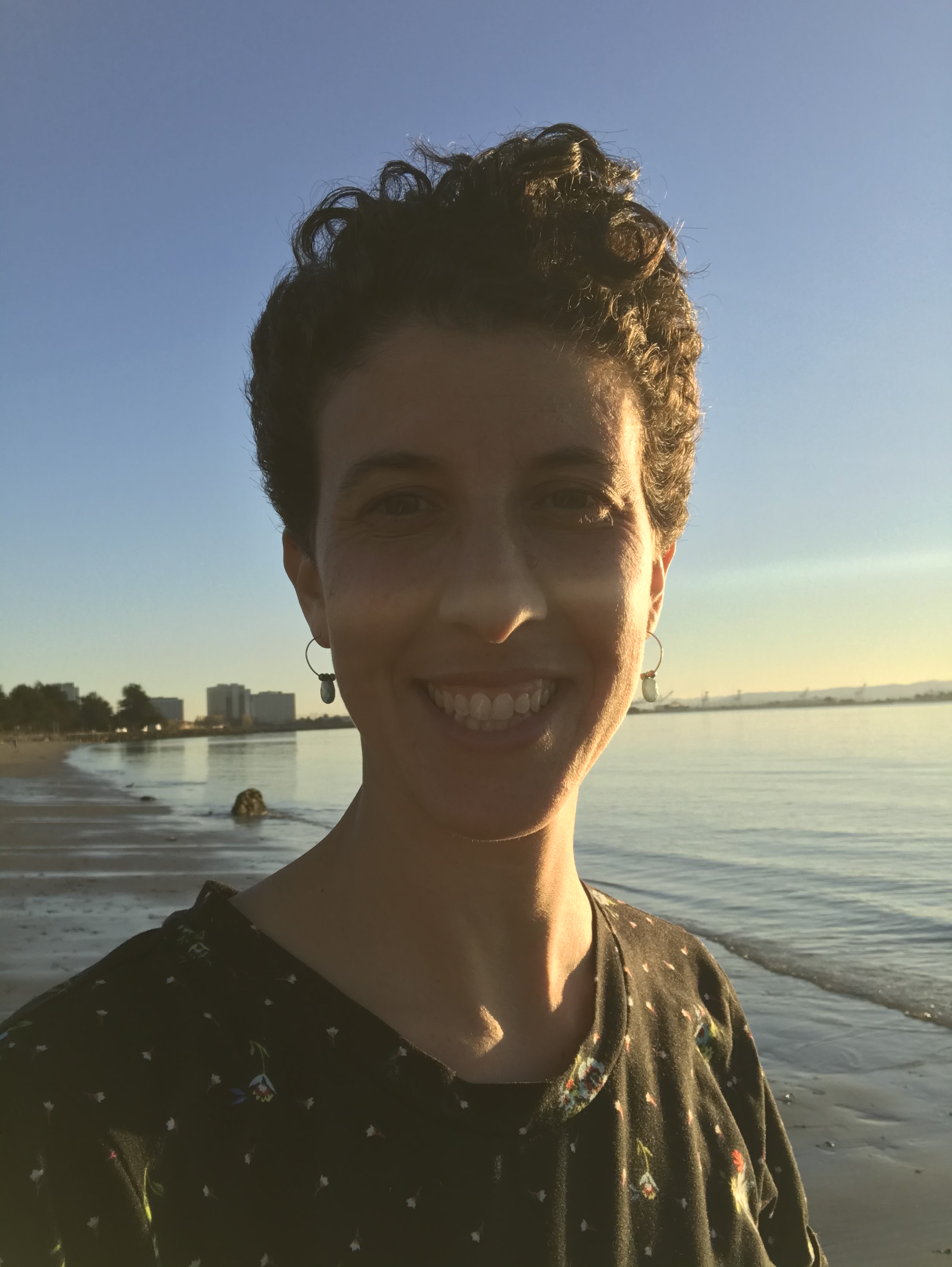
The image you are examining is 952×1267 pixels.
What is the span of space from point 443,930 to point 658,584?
30.2 inches

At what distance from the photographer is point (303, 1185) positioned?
126 cm

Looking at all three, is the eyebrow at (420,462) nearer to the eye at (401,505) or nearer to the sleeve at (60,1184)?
the eye at (401,505)

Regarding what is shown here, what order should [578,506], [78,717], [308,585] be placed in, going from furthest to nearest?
[78,717] → [308,585] → [578,506]

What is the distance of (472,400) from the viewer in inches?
57.0

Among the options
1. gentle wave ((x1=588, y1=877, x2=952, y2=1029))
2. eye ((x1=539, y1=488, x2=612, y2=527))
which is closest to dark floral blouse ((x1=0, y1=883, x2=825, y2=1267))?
eye ((x1=539, y1=488, x2=612, y2=527))

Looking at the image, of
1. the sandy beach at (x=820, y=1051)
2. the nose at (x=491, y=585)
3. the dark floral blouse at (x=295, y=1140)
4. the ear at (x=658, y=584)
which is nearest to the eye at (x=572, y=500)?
the nose at (x=491, y=585)

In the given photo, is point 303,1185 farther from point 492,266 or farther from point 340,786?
point 340,786

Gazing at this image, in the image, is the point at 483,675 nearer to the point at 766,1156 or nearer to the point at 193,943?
the point at 193,943

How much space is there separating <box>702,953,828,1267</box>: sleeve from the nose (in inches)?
39.2

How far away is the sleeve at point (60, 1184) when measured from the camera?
1.11 meters

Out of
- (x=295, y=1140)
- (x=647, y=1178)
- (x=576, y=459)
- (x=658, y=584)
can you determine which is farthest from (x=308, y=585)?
(x=647, y=1178)

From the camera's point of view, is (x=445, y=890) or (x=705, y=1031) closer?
(x=445, y=890)

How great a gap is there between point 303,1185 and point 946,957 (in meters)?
9.53

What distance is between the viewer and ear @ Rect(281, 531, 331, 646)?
1.70m
